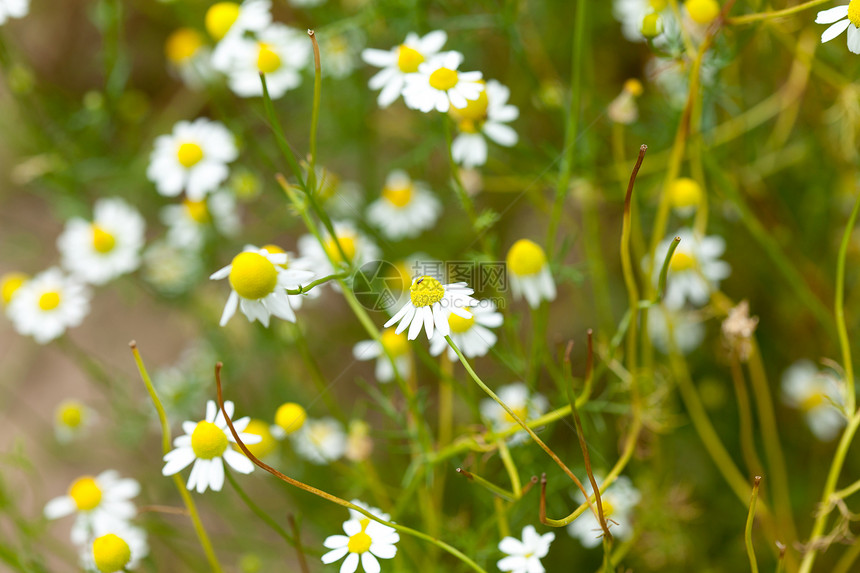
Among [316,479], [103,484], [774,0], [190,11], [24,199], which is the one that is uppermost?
[24,199]

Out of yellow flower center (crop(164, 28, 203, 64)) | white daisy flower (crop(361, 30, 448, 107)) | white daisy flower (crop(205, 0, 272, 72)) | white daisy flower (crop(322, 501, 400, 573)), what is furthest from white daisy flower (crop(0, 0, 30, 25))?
white daisy flower (crop(322, 501, 400, 573))

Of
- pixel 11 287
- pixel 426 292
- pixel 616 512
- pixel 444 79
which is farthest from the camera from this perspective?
pixel 11 287

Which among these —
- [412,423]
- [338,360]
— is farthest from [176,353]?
[412,423]

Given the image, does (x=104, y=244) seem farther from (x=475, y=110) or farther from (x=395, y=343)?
(x=475, y=110)

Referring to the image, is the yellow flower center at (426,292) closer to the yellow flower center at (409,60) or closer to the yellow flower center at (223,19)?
the yellow flower center at (409,60)

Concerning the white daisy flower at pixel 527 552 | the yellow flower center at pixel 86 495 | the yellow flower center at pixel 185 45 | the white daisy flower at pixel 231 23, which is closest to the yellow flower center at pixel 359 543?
the white daisy flower at pixel 527 552

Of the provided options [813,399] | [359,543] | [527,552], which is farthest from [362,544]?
[813,399]

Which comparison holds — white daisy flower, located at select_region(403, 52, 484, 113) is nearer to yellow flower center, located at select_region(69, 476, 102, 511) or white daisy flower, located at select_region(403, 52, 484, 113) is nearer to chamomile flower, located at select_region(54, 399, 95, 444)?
yellow flower center, located at select_region(69, 476, 102, 511)

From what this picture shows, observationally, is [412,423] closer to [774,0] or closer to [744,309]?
[744,309]
